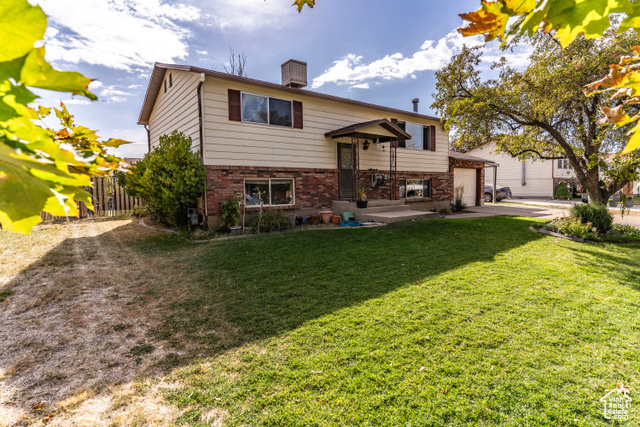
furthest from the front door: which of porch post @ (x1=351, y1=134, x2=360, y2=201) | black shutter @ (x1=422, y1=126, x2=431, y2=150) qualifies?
black shutter @ (x1=422, y1=126, x2=431, y2=150)

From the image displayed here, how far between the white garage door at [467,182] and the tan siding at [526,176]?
12060 millimetres

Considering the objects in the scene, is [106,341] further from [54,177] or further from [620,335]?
[620,335]

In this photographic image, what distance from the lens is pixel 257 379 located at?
2.65m

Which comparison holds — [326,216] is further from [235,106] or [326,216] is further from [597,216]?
[597,216]

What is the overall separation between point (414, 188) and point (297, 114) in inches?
290

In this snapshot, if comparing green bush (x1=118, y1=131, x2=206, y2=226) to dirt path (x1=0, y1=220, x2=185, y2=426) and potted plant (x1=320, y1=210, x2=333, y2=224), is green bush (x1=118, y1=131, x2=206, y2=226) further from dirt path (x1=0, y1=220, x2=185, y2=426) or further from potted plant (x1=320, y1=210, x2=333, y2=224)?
potted plant (x1=320, y1=210, x2=333, y2=224)

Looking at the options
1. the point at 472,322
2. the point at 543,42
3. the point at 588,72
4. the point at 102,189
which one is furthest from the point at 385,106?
Answer: the point at 102,189

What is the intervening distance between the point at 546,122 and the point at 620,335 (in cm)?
810

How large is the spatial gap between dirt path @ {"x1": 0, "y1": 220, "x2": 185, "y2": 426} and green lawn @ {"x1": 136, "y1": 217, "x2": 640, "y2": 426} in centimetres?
33

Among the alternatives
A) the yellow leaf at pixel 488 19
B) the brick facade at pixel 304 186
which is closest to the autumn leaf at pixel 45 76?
the yellow leaf at pixel 488 19

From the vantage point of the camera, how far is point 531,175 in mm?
30469

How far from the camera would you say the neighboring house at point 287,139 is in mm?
9719

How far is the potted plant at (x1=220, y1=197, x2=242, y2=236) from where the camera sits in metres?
9.54

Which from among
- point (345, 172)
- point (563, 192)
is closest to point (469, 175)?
point (345, 172)
